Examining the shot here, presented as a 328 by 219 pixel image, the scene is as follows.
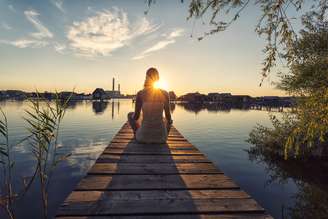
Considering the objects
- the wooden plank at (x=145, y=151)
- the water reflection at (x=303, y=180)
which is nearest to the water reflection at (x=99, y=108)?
the water reflection at (x=303, y=180)

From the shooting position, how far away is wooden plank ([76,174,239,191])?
3064 millimetres

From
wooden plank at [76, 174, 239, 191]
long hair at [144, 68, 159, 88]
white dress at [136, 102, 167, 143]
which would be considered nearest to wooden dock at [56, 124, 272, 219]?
wooden plank at [76, 174, 239, 191]

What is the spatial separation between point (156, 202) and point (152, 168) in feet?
4.28

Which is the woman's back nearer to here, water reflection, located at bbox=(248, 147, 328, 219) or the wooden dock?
the wooden dock

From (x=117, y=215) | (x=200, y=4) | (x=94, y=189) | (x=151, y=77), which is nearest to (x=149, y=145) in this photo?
(x=151, y=77)

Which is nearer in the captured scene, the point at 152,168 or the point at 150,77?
the point at 152,168

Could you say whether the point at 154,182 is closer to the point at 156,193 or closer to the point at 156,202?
the point at 156,193

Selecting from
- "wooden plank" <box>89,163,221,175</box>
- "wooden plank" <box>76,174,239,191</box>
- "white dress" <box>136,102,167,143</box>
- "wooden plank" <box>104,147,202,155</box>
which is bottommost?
A: "wooden plank" <box>104,147,202,155</box>

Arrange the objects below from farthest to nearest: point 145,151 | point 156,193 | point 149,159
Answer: point 145,151 → point 149,159 → point 156,193

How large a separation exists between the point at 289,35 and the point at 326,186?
796 centimetres

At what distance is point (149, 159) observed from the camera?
4.54m

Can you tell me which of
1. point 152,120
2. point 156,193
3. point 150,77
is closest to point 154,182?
point 156,193

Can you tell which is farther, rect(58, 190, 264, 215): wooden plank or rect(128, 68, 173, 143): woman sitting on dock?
rect(128, 68, 173, 143): woman sitting on dock

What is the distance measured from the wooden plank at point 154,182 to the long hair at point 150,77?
293 cm
